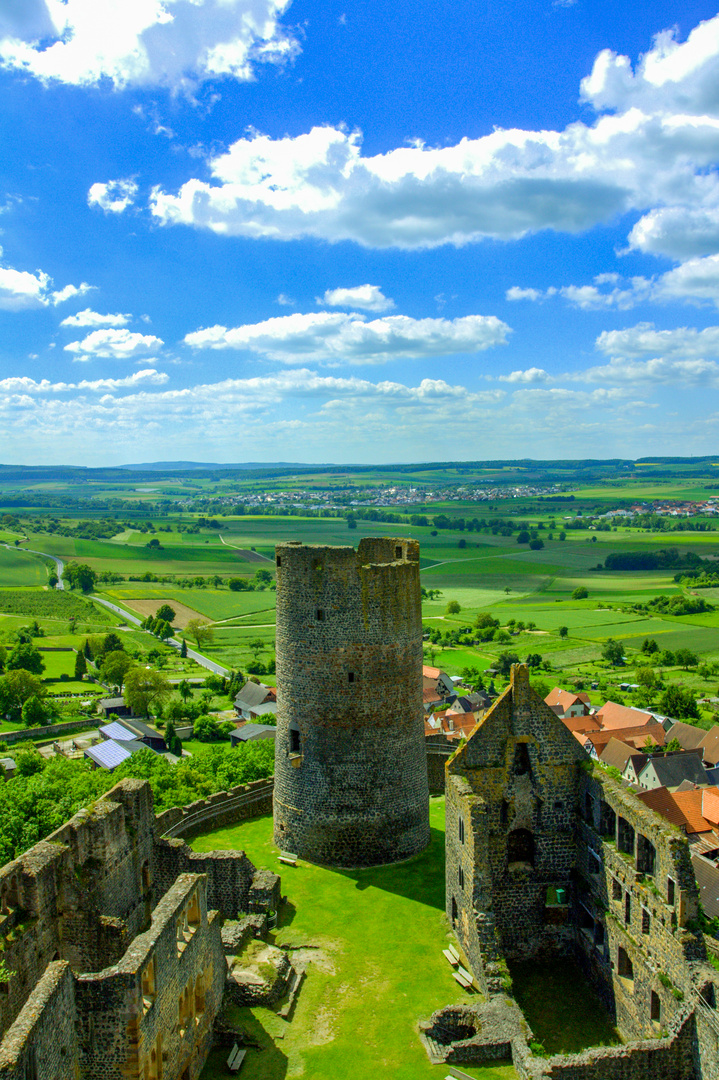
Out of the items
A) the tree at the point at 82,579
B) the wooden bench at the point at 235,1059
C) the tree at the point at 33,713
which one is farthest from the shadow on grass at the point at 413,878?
the tree at the point at 82,579

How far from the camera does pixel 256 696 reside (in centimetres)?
7831

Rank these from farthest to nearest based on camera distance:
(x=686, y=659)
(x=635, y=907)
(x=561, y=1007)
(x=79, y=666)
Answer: (x=686, y=659) → (x=79, y=666) → (x=561, y=1007) → (x=635, y=907)

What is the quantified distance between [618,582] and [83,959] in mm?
152568

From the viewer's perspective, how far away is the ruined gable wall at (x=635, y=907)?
15.4 m

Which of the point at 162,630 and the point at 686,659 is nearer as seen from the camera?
the point at 686,659

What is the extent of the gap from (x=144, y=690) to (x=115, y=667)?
9.59 meters

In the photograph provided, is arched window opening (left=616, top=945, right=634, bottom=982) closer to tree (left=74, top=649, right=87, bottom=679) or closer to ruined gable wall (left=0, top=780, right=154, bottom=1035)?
ruined gable wall (left=0, top=780, right=154, bottom=1035)

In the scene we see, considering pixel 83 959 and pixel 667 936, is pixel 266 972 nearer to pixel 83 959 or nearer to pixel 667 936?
pixel 83 959

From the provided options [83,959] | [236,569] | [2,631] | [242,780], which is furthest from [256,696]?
[236,569]

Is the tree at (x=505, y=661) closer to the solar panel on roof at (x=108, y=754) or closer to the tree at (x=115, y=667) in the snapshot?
the tree at (x=115, y=667)

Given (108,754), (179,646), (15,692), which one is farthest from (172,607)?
(108,754)

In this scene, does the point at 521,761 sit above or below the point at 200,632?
above

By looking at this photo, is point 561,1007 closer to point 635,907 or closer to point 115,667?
point 635,907

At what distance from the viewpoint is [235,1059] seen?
16031 mm
